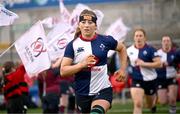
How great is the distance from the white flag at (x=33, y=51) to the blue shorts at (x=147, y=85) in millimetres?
3314

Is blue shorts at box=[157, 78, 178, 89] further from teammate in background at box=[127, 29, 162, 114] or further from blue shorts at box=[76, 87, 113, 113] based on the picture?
blue shorts at box=[76, 87, 113, 113]

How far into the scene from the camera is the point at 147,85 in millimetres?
14523

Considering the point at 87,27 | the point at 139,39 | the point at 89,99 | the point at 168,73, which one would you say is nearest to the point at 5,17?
the point at 87,27

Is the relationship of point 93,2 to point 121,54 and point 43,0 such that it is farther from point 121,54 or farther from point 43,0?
point 121,54

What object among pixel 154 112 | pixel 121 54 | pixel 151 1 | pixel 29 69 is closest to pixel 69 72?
pixel 121 54

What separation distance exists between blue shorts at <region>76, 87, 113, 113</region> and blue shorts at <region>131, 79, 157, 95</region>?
4536mm

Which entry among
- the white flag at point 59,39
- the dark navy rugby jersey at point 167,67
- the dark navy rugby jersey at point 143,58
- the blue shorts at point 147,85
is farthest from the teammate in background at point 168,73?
the white flag at point 59,39

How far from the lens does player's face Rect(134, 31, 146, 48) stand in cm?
1389

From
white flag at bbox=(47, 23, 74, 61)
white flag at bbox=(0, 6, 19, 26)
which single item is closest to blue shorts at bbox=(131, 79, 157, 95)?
white flag at bbox=(47, 23, 74, 61)

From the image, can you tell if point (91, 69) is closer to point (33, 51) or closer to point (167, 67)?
point (33, 51)

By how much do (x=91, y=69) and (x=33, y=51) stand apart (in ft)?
7.38

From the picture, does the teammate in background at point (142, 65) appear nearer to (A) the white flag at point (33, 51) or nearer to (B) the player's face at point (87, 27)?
(A) the white flag at point (33, 51)

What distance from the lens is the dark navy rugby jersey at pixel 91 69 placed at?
31.6 ft

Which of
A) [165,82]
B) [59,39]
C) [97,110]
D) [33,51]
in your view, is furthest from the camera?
[165,82]
